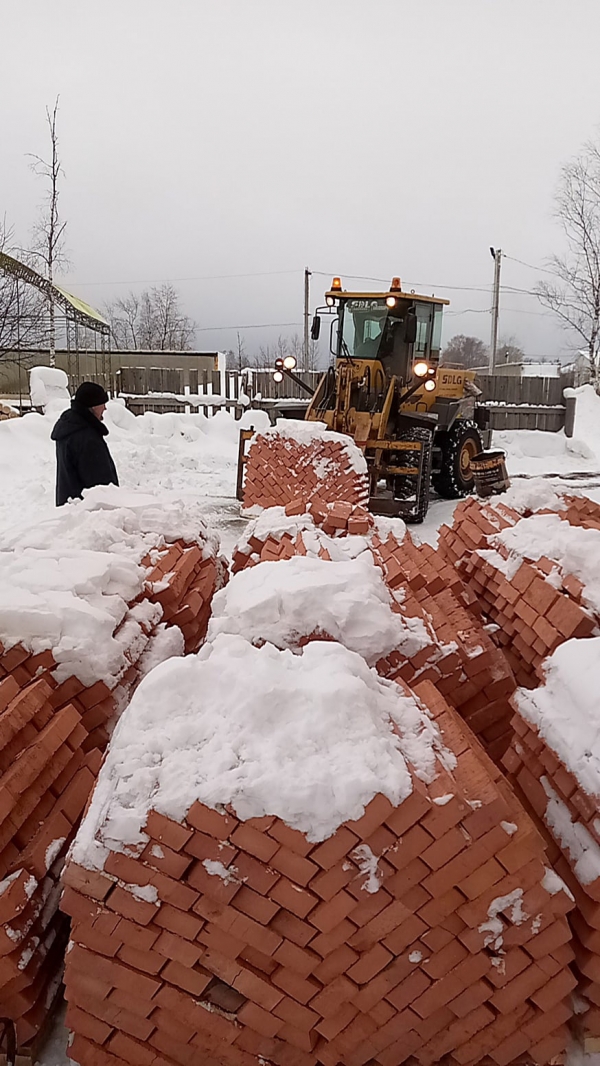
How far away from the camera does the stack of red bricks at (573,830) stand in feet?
6.72

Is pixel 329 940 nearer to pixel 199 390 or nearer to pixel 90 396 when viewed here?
pixel 90 396

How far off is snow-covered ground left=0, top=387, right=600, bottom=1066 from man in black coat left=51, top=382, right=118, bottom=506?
808 millimetres

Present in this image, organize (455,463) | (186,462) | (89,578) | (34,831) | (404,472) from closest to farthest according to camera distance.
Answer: (34,831)
(89,578)
(404,472)
(455,463)
(186,462)

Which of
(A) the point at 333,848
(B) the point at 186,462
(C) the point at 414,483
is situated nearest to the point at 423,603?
(A) the point at 333,848

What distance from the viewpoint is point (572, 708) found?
2.29 meters

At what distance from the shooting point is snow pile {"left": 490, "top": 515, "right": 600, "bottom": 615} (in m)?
3.22

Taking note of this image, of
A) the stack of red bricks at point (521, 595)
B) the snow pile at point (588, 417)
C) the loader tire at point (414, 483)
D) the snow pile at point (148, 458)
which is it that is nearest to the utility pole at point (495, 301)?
the snow pile at point (588, 417)

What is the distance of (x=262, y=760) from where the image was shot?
186 cm

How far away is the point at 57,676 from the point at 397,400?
7911mm

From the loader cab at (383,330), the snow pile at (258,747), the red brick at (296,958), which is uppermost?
the loader cab at (383,330)

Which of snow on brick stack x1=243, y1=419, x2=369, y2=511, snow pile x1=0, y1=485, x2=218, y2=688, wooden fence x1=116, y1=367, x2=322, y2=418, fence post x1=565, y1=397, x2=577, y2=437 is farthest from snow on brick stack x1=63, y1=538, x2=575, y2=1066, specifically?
fence post x1=565, y1=397, x2=577, y2=437

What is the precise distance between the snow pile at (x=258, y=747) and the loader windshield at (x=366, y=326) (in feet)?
29.0

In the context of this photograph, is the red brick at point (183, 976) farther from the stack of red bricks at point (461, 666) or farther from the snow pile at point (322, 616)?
the stack of red bricks at point (461, 666)

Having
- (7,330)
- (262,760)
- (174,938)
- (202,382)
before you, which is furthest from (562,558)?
(202,382)
